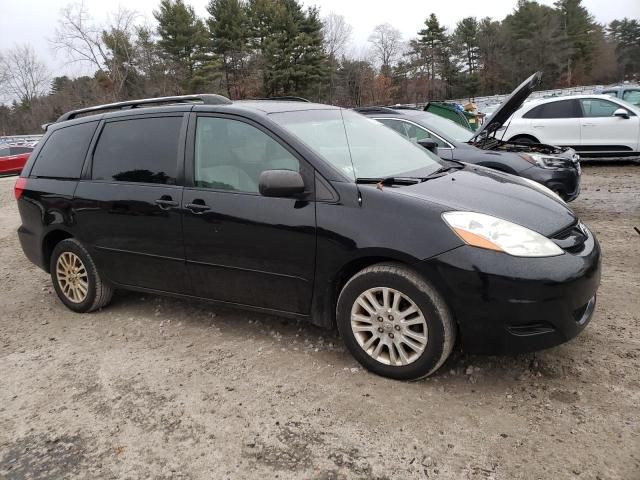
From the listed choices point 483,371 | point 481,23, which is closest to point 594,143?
point 483,371

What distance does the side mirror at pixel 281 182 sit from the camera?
Answer: 3.12 meters

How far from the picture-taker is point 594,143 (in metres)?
11.1

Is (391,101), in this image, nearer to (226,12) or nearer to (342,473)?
(226,12)

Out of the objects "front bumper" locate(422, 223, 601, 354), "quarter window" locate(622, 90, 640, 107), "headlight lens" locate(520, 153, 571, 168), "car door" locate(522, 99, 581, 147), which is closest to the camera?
"front bumper" locate(422, 223, 601, 354)

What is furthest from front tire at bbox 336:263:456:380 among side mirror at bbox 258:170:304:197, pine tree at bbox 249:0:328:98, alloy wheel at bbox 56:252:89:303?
pine tree at bbox 249:0:328:98

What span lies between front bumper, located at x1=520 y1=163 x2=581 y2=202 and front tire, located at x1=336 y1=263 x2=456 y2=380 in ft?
14.5

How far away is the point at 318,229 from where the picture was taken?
3135 millimetres

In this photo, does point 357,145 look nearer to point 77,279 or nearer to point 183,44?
point 77,279

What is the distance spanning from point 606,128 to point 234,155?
10.0 m

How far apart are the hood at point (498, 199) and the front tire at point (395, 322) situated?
1.66ft

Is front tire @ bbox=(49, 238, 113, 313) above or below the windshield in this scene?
below

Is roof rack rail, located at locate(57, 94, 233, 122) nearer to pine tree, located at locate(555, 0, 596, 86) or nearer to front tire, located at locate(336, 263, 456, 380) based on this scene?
front tire, located at locate(336, 263, 456, 380)

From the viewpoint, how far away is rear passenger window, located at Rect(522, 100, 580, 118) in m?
11.2

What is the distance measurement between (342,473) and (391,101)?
57017mm
